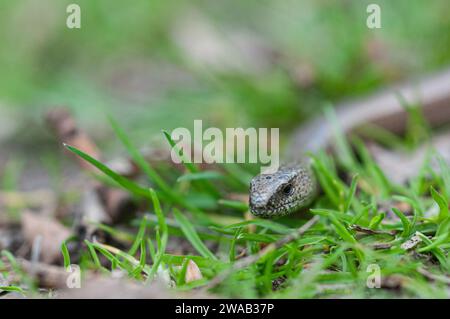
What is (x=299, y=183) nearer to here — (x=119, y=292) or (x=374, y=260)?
(x=374, y=260)

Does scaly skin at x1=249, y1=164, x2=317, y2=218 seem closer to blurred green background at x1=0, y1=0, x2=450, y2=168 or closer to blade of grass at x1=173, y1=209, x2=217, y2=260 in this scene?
blade of grass at x1=173, y1=209, x2=217, y2=260

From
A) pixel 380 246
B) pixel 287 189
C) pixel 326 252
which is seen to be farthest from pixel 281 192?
pixel 380 246

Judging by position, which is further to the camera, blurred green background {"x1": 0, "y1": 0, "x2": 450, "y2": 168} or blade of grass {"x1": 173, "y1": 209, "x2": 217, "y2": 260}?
blurred green background {"x1": 0, "y1": 0, "x2": 450, "y2": 168}

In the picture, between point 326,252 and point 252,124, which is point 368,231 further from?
point 252,124

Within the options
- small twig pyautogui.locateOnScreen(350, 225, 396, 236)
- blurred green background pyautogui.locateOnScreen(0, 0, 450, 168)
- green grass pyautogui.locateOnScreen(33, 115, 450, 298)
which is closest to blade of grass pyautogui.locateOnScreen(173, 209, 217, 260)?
green grass pyautogui.locateOnScreen(33, 115, 450, 298)

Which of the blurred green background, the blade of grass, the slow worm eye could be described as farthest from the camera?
the blurred green background

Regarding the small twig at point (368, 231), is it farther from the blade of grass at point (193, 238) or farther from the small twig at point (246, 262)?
the blade of grass at point (193, 238)

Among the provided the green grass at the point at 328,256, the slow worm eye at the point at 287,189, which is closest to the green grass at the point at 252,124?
the green grass at the point at 328,256

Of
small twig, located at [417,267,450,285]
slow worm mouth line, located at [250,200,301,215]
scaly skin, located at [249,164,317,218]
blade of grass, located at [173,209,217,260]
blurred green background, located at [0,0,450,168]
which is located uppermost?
blurred green background, located at [0,0,450,168]

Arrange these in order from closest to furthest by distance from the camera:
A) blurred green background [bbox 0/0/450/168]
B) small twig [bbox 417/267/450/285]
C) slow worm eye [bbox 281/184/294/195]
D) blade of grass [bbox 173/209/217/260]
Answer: small twig [bbox 417/267/450/285], blade of grass [bbox 173/209/217/260], slow worm eye [bbox 281/184/294/195], blurred green background [bbox 0/0/450/168]
